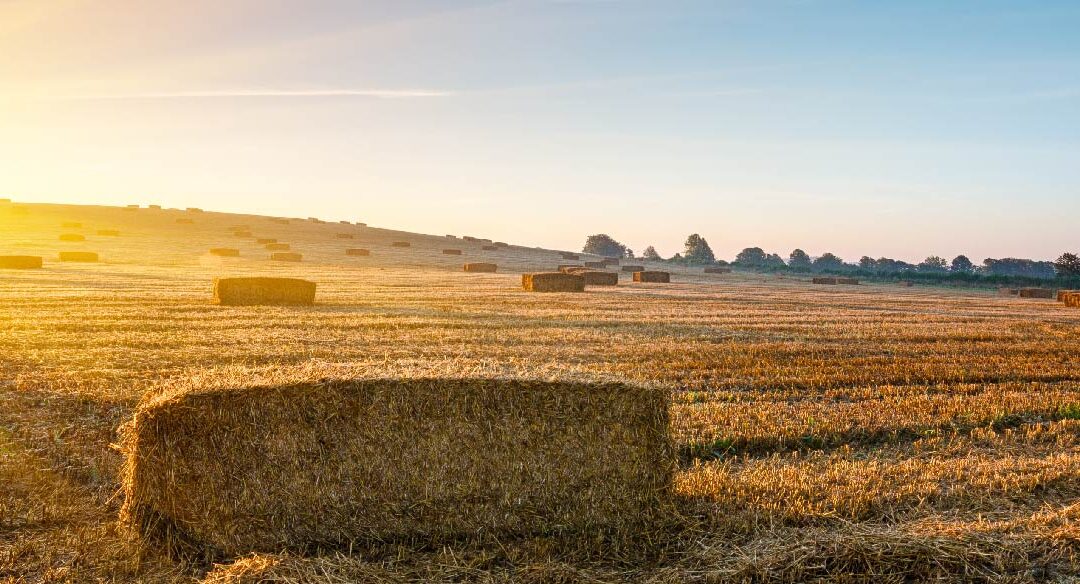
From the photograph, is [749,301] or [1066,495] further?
[749,301]

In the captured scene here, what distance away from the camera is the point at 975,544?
6637mm

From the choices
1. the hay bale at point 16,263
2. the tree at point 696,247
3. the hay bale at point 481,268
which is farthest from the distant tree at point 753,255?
the hay bale at point 16,263

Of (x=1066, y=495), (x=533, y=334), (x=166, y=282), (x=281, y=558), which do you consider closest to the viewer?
(x=281, y=558)

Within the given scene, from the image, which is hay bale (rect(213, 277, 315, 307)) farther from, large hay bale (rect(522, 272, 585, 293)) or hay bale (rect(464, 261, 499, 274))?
hay bale (rect(464, 261, 499, 274))

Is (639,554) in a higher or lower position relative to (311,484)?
lower

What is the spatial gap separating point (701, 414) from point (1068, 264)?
85.2 meters

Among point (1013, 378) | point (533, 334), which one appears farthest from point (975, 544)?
point (533, 334)

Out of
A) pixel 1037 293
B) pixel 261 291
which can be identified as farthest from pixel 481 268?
pixel 1037 293

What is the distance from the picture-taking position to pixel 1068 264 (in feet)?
267

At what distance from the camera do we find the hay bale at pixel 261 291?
26500 millimetres

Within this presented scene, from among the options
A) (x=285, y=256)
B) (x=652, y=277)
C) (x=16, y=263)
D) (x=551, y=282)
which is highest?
(x=285, y=256)

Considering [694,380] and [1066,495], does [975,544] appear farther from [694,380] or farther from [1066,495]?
[694,380]

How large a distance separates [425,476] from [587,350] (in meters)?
10.9

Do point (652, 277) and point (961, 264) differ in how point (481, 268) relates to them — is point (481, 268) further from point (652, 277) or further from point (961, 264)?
point (961, 264)
